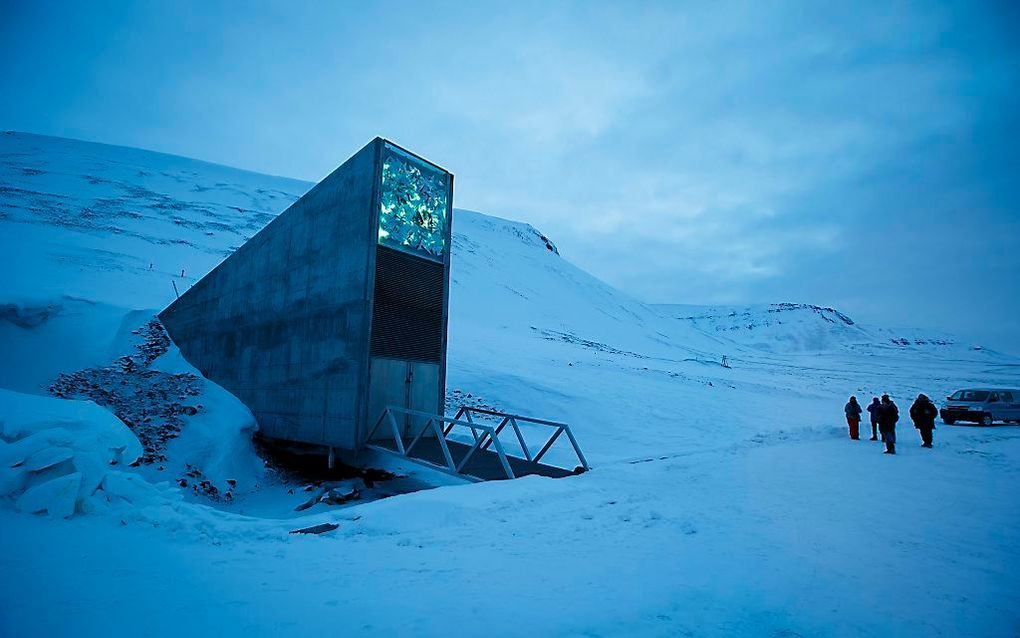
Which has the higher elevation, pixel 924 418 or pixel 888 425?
pixel 924 418

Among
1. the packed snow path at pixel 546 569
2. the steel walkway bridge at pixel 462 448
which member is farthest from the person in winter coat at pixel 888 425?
the steel walkway bridge at pixel 462 448

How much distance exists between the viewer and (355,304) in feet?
33.7

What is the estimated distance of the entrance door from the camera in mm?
10221

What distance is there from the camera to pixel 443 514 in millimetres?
5641

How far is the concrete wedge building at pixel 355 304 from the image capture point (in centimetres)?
1024

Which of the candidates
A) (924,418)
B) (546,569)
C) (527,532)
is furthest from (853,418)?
(546,569)

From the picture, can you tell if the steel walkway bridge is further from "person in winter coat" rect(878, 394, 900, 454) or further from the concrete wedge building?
"person in winter coat" rect(878, 394, 900, 454)

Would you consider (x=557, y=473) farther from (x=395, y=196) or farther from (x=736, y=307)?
(x=736, y=307)

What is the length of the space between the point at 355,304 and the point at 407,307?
1.19 m

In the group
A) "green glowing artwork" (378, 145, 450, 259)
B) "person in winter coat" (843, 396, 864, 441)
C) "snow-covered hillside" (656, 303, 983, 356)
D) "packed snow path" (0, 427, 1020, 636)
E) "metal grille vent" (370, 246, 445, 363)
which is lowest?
"packed snow path" (0, 427, 1020, 636)

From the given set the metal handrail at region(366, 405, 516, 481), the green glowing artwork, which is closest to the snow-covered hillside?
the green glowing artwork

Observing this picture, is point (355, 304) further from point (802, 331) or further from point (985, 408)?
point (802, 331)

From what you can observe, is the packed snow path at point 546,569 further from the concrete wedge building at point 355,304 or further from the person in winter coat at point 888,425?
the person in winter coat at point 888,425

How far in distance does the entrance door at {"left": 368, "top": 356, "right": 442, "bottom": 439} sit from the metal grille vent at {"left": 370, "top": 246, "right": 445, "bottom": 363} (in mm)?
223
